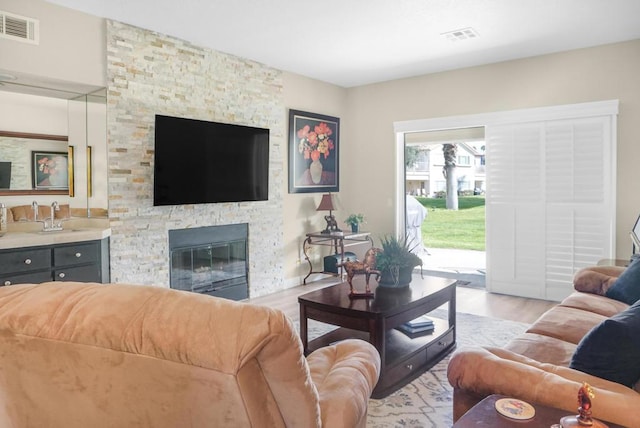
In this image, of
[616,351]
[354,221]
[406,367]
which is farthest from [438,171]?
[616,351]

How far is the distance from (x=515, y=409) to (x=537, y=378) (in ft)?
0.87

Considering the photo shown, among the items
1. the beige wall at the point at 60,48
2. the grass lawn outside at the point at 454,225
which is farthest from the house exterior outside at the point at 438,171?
the beige wall at the point at 60,48

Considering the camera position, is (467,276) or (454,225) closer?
(467,276)

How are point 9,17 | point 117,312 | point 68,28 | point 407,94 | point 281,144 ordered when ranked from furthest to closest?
1. point 407,94
2. point 281,144
3. point 68,28
4. point 9,17
5. point 117,312

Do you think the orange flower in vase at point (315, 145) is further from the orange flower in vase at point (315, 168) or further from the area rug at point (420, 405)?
the area rug at point (420, 405)

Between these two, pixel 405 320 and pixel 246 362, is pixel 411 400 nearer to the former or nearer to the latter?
pixel 405 320

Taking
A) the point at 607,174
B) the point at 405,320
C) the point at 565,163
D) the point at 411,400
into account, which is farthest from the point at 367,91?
the point at 411,400

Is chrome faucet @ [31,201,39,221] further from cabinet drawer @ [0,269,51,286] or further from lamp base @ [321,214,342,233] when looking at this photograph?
lamp base @ [321,214,342,233]

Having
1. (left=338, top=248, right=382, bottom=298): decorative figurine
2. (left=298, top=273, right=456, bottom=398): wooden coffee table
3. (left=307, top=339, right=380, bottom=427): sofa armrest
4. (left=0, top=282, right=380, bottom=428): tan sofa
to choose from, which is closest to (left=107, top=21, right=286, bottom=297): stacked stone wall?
(left=298, top=273, right=456, bottom=398): wooden coffee table

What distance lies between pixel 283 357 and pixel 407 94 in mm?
5734

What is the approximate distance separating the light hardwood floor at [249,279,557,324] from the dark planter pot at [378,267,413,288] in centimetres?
137

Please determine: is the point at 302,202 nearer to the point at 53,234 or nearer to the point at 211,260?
the point at 211,260

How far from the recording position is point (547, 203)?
5121 millimetres

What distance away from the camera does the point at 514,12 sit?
153 inches
